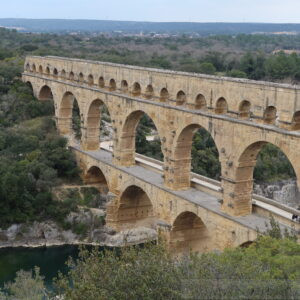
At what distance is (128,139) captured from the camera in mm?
28312

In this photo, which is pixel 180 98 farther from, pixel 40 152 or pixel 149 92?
pixel 40 152

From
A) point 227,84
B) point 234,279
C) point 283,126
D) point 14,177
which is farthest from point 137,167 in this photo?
point 234,279

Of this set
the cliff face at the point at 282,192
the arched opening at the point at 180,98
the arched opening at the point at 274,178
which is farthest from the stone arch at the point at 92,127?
the cliff face at the point at 282,192

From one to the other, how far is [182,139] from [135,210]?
23.3 ft

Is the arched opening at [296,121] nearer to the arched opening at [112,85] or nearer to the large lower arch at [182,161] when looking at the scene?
the large lower arch at [182,161]

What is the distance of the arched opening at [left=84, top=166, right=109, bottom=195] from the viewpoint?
31703 mm

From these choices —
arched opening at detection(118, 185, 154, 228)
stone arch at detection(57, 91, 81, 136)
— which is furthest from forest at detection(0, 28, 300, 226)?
arched opening at detection(118, 185, 154, 228)

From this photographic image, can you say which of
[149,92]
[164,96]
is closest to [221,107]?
[164,96]

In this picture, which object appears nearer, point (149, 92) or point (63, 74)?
point (149, 92)

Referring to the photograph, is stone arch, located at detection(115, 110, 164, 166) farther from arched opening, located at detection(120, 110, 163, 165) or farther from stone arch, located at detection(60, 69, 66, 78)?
stone arch, located at detection(60, 69, 66, 78)

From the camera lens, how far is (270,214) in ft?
67.9

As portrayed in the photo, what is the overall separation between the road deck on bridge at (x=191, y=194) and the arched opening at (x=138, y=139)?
83cm

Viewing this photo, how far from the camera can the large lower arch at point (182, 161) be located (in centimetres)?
2370

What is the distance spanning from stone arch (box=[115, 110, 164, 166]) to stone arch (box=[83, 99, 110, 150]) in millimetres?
3792
